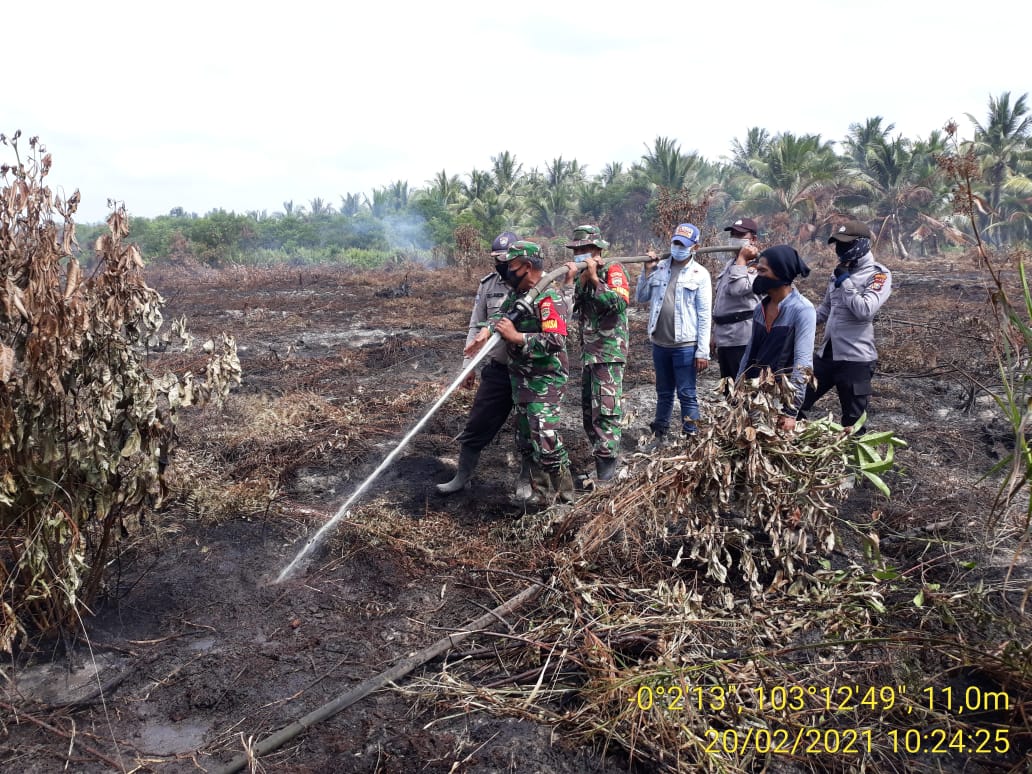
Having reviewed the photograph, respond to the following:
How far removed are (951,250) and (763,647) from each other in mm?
39368

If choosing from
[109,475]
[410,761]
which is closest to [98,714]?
[109,475]

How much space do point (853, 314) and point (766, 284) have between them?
687 millimetres

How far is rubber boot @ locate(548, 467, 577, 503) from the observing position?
4594 mm

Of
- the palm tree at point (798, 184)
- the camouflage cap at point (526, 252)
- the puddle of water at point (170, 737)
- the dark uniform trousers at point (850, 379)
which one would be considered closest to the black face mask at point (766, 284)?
the dark uniform trousers at point (850, 379)

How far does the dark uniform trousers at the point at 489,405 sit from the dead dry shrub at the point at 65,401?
2.09m

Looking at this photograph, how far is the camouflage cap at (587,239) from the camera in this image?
16.3ft

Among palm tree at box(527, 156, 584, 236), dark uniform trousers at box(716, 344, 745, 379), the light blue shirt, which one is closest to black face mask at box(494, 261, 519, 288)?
the light blue shirt

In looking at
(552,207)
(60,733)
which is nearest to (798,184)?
(552,207)

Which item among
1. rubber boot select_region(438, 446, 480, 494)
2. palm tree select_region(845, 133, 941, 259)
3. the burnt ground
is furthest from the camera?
palm tree select_region(845, 133, 941, 259)

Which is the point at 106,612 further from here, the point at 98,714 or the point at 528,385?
the point at 528,385

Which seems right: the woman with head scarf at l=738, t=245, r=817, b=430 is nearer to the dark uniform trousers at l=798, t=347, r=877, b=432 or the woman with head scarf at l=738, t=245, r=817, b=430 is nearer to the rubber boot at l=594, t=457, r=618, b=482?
the dark uniform trousers at l=798, t=347, r=877, b=432

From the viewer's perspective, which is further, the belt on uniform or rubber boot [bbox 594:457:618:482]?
the belt on uniform

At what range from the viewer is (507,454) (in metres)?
5.82

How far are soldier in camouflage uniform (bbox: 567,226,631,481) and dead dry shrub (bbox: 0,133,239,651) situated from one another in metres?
2.69
